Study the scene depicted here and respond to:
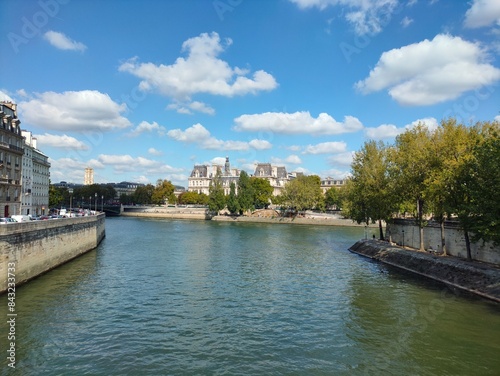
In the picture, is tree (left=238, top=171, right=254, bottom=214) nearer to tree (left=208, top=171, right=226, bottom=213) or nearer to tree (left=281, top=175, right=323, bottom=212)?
tree (left=208, top=171, right=226, bottom=213)

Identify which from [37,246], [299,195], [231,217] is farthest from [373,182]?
[231,217]

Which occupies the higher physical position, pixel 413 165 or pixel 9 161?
pixel 9 161

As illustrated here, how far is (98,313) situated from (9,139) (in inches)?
1762

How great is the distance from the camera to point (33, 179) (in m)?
85.6

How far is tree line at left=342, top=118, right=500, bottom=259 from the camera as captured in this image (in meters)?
30.3

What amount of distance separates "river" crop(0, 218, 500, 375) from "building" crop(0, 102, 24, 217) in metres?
24.7

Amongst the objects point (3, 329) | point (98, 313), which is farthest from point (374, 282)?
point (3, 329)

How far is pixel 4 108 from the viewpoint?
2266 inches

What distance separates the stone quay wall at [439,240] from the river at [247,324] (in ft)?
23.7

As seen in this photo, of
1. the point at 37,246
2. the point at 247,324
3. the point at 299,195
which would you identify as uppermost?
the point at 299,195

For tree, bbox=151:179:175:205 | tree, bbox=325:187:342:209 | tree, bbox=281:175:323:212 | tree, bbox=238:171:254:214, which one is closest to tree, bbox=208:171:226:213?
tree, bbox=238:171:254:214

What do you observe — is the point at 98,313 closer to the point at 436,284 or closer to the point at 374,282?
the point at 374,282

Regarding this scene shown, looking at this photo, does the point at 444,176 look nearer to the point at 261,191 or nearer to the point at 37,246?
the point at 37,246

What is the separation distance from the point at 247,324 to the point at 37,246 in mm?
21729
